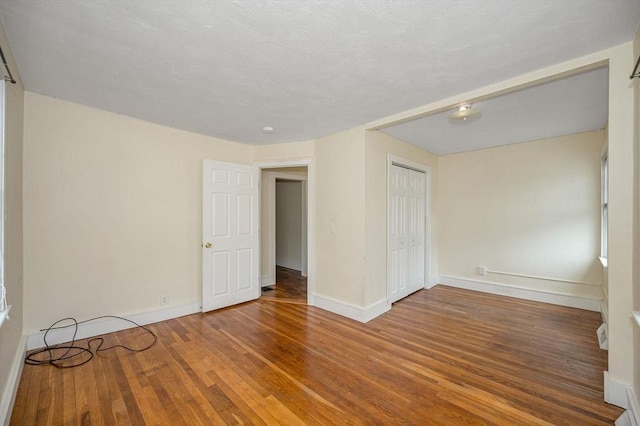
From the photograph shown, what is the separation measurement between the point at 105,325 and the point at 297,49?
3393 mm

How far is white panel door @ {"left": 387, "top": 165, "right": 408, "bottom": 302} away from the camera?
12.7ft

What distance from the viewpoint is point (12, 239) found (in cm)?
207

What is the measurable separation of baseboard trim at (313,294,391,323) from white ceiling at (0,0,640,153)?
2384 mm

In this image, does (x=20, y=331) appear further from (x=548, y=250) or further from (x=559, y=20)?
(x=548, y=250)

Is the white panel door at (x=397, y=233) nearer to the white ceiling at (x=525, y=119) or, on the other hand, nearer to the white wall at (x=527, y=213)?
the white ceiling at (x=525, y=119)

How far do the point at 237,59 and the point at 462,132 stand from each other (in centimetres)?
306

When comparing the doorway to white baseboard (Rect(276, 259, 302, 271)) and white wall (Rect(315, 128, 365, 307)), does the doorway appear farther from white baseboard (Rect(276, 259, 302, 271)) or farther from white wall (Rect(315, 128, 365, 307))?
white wall (Rect(315, 128, 365, 307))

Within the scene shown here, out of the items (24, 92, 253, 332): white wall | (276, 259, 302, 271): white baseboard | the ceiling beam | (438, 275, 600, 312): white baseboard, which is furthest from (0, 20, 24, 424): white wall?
(438, 275, 600, 312): white baseboard

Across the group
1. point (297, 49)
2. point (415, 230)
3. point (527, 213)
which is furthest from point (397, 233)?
point (297, 49)

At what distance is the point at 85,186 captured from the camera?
2.81m

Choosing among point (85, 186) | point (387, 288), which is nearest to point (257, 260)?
point (387, 288)

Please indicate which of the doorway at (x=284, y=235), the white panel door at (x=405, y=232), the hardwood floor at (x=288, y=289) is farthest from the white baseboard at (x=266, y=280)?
the white panel door at (x=405, y=232)

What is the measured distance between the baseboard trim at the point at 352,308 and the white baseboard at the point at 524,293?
6.13ft

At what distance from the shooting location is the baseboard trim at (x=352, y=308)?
330 cm
